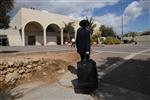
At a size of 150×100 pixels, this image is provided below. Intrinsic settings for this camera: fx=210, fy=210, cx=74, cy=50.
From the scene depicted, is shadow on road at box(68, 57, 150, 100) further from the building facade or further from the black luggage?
the building facade

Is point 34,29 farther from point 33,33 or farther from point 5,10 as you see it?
point 5,10

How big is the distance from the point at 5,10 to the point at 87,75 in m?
15.9

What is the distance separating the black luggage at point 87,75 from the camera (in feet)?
18.5

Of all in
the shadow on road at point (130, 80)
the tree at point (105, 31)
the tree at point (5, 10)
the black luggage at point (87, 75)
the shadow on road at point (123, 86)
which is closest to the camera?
the shadow on road at point (123, 86)

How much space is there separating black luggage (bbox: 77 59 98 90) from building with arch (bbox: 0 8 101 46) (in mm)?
39187

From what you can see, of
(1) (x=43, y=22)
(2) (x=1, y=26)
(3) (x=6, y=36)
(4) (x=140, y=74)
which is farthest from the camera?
(1) (x=43, y=22)

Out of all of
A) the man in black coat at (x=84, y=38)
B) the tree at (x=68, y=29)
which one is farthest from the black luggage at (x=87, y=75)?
the tree at (x=68, y=29)

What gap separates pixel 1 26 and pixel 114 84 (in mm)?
16346

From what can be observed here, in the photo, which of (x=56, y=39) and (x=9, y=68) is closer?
(x=9, y=68)

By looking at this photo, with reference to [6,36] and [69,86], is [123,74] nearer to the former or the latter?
[69,86]

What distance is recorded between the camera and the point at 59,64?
10.8m

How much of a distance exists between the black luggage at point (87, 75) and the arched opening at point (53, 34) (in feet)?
151

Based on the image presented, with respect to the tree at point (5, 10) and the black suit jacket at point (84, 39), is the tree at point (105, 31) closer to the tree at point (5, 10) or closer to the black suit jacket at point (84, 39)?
the tree at point (5, 10)

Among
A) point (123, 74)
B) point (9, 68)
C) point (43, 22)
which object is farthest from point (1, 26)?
point (43, 22)
